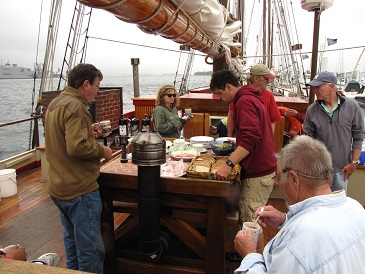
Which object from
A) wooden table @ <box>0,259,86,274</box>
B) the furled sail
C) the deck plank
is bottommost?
the deck plank

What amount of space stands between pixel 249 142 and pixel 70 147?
114 centimetres

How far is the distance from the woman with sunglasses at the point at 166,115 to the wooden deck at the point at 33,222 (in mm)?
1155

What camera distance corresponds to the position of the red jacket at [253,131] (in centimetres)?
208

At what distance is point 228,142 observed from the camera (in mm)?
2740

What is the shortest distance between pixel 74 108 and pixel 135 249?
1337 mm

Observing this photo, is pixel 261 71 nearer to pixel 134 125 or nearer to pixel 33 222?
pixel 134 125

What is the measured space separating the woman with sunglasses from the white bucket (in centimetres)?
218

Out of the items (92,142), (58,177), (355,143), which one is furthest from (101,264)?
(355,143)

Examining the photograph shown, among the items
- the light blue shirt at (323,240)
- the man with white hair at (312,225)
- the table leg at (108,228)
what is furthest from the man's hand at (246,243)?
the table leg at (108,228)

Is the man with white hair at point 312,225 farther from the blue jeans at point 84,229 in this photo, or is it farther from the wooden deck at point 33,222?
the wooden deck at point 33,222

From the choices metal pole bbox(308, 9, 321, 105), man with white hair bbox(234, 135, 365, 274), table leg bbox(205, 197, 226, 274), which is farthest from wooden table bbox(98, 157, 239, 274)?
metal pole bbox(308, 9, 321, 105)

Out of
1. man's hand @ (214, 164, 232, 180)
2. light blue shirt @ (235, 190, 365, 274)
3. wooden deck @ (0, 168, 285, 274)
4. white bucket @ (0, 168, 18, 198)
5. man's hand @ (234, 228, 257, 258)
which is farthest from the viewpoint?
white bucket @ (0, 168, 18, 198)

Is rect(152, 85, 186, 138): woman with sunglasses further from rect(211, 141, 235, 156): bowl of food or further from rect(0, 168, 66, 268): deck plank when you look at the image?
rect(0, 168, 66, 268): deck plank

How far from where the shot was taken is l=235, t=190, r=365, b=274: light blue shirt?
90 cm
